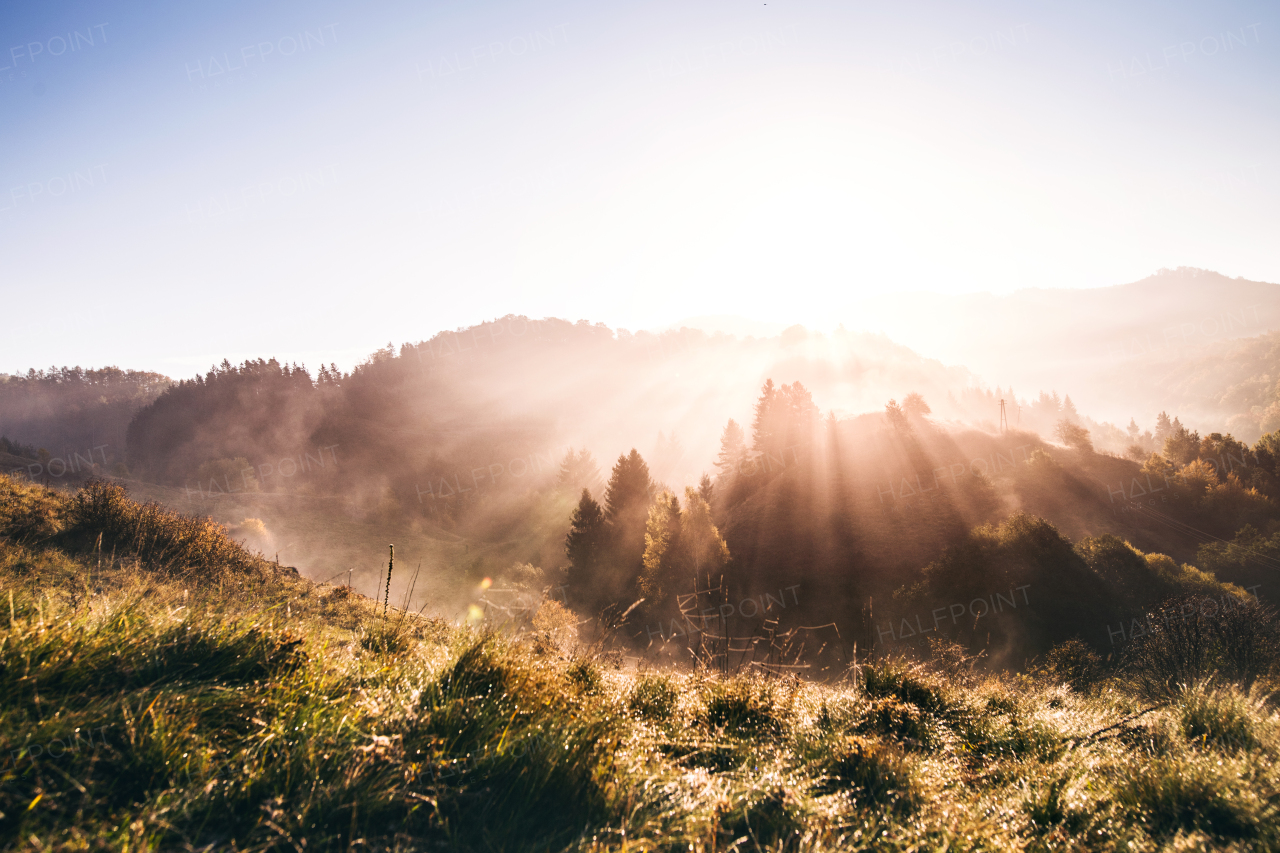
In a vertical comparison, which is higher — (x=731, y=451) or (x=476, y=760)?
(x=476, y=760)

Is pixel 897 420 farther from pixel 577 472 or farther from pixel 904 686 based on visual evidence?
pixel 904 686

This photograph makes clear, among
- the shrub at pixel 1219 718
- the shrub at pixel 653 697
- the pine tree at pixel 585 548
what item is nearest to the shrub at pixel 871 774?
the shrub at pixel 653 697

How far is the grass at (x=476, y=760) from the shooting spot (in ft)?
7.00

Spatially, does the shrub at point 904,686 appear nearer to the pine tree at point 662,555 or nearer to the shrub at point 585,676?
the shrub at point 585,676

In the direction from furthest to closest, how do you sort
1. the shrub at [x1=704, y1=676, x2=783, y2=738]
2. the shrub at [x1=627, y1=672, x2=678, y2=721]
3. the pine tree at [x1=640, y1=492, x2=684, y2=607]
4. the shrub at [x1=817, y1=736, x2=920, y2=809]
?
1. the pine tree at [x1=640, y1=492, x2=684, y2=607]
2. the shrub at [x1=704, y1=676, x2=783, y2=738]
3. the shrub at [x1=627, y1=672, x2=678, y2=721]
4. the shrub at [x1=817, y1=736, x2=920, y2=809]

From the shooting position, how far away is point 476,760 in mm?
2678

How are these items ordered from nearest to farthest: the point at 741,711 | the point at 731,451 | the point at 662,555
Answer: the point at 741,711
the point at 662,555
the point at 731,451

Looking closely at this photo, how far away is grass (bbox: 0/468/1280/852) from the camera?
7.00ft

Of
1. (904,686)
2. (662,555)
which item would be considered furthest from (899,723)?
(662,555)

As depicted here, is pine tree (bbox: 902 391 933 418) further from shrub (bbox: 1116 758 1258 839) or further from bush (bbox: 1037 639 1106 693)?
shrub (bbox: 1116 758 1258 839)

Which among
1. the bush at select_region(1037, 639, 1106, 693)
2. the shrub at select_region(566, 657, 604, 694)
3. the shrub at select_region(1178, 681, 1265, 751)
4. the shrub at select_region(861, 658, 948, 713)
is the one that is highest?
the shrub at select_region(566, 657, 604, 694)

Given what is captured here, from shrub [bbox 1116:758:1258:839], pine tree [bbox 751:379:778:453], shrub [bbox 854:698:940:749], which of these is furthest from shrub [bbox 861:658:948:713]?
pine tree [bbox 751:379:778:453]

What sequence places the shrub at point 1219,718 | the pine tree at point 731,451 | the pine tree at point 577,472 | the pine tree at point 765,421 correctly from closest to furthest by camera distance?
the shrub at point 1219,718 → the pine tree at point 765,421 → the pine tree at point 731,451 → the pine tree at point 577,472

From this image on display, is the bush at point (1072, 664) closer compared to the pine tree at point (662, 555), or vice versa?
the bush at point (1072, 664)
